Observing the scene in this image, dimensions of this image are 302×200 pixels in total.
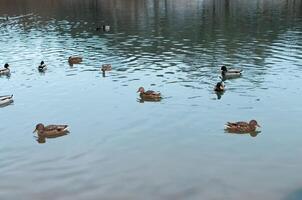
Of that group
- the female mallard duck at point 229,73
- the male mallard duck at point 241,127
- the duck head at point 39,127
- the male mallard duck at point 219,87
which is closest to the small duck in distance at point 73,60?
the female mallard duck at point 229,73

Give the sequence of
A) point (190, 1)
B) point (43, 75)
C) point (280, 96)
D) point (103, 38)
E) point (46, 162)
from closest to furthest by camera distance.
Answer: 1. point (46, 162)
2. point (280, 96)
3. point (43, 75)
4. point (103, 38)
5. point (190, 1)

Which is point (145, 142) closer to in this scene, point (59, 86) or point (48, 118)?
point (48, 118)

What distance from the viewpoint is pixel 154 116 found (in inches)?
918

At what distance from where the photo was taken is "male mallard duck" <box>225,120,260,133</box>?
68.5 ft

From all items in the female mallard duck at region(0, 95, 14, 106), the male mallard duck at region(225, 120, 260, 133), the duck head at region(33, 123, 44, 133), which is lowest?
the male mallard duck at region(225, 120, 260, 133)

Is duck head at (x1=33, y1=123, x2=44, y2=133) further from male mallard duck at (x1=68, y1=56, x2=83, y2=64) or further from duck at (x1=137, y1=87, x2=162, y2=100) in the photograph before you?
male mallard duck at (x1=68, y1=56, x2=83, y2=64)

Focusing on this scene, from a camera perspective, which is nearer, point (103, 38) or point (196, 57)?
point (196, 57)

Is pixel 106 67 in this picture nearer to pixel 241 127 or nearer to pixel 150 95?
pixel 150 95

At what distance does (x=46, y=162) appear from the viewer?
18.2 meters

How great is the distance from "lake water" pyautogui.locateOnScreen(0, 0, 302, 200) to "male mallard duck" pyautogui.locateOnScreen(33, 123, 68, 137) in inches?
16.4

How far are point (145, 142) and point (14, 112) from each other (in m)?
8.12

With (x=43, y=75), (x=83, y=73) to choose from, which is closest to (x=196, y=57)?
(x=83, y=73)

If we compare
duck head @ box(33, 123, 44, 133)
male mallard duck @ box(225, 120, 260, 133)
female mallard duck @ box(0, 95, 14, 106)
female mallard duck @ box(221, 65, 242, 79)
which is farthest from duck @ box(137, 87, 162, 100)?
female mallard duck @ box(0, 95, 14, 106)

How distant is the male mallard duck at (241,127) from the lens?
2088cm
